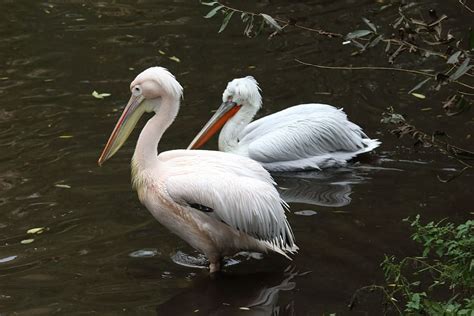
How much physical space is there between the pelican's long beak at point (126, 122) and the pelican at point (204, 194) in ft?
0.15

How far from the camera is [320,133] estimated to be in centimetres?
762

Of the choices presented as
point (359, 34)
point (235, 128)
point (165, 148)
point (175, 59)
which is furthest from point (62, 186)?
point (359, 34)

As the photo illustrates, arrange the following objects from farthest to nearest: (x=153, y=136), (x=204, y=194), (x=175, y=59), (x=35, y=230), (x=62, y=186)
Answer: (x=175, y=59) < (x=62, y=186) < (x=35, y=230) < (x=153, y=136) < (x=204, y=194)

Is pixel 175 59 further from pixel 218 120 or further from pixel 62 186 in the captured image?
pixel 62 186

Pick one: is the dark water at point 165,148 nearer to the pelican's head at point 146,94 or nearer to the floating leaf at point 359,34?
the pelican's head at point 146,94

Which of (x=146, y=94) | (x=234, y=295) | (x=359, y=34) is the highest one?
(x=359, y=34)

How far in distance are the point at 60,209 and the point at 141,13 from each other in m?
5.02

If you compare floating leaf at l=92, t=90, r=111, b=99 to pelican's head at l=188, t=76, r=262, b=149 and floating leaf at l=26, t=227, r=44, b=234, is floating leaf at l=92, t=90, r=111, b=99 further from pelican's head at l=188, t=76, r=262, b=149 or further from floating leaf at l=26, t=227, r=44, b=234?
floating leaf at l=26, t=227, r=44, b=234

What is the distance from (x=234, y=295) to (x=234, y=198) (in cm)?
60

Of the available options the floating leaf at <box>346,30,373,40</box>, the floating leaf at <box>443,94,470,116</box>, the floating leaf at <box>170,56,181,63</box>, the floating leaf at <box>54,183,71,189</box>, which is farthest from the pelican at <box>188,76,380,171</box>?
the floating leaf at <box>443,94,470,116</box>

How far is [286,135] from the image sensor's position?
24.7 feet

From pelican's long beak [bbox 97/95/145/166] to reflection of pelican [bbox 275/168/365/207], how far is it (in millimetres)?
1478

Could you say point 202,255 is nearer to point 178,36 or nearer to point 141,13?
point 178,36

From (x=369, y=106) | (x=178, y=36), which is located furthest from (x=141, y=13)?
(x=369, y=106)
